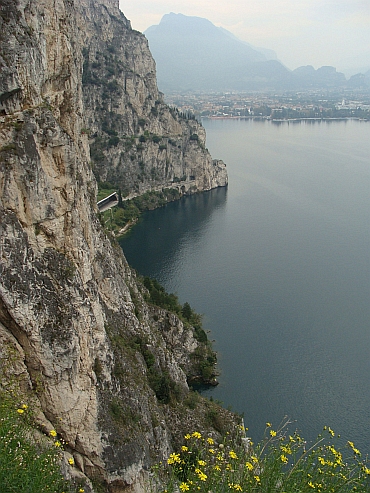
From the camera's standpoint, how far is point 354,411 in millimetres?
16797

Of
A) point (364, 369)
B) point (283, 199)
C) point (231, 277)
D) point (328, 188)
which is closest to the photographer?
point (364, 369)

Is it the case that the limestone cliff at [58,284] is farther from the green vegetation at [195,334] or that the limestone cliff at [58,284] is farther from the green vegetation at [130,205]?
the green vegetation at [130,205]

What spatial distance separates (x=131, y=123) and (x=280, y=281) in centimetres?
2511

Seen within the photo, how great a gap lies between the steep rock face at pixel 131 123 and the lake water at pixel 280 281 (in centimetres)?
348

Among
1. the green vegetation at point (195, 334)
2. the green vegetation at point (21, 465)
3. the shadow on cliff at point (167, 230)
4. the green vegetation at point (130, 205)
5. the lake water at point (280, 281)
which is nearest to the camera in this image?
the green vegetation at point (21, 465)

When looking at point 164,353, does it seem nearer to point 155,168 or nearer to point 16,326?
point 16,326

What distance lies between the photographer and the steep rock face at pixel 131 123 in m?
42.7

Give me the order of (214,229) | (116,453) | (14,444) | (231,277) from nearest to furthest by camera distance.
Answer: (14,444)
(116,453)
(231,277)
(214,229)

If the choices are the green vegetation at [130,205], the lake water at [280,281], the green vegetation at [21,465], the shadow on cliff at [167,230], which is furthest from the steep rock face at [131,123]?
the green vegetation at [21,465]

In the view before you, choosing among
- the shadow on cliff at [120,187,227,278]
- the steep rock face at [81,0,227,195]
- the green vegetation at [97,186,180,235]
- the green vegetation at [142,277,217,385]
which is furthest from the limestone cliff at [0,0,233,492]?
the steep rock face at [81,0,227,195]

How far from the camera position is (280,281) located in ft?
88.0

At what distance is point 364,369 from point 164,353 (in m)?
9.39

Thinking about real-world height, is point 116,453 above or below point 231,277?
above

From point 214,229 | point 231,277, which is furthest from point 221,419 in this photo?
point 214,229
